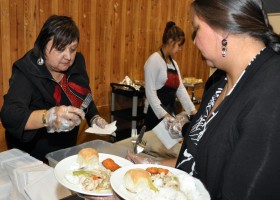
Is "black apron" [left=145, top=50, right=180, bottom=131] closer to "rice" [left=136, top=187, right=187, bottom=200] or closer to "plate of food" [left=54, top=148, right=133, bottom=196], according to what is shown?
"plate of food" [left=54, top=148, right=133, bottom=196]

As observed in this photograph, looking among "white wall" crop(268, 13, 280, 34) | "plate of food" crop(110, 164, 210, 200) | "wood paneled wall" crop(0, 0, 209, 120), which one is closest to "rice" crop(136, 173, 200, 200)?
"plate of food" crop(110, 164, 210, 200)

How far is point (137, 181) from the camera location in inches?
36.1

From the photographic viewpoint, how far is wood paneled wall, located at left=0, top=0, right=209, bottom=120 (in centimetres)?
297

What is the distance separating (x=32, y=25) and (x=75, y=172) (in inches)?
97.5

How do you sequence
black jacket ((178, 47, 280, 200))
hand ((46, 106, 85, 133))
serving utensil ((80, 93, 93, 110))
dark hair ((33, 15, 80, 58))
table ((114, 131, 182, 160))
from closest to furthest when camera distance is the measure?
black jacket ((178, 47, 280, 200)), hand ((46, 106, 85, 133)), dark hair ((33, 15, 80, 58)), table ((114, 131, 182, 160)), serving utensil ((80, 93, 93, 110))

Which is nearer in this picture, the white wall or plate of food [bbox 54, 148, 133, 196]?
plate of food [bbox 54, 148, 133, 196]

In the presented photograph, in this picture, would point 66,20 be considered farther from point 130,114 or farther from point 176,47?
point 130,114

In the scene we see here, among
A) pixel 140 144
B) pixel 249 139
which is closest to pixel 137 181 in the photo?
pixel 249 139

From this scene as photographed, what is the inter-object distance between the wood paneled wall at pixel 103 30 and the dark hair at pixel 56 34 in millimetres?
1457

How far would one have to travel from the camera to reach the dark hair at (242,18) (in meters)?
0.88

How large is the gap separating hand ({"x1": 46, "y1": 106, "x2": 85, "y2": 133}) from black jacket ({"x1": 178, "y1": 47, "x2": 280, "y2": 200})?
0.76 m

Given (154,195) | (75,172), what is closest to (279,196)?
(154,195)

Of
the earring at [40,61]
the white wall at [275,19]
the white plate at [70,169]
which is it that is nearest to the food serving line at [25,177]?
the white plate at [70,169]

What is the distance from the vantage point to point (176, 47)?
119 inches
